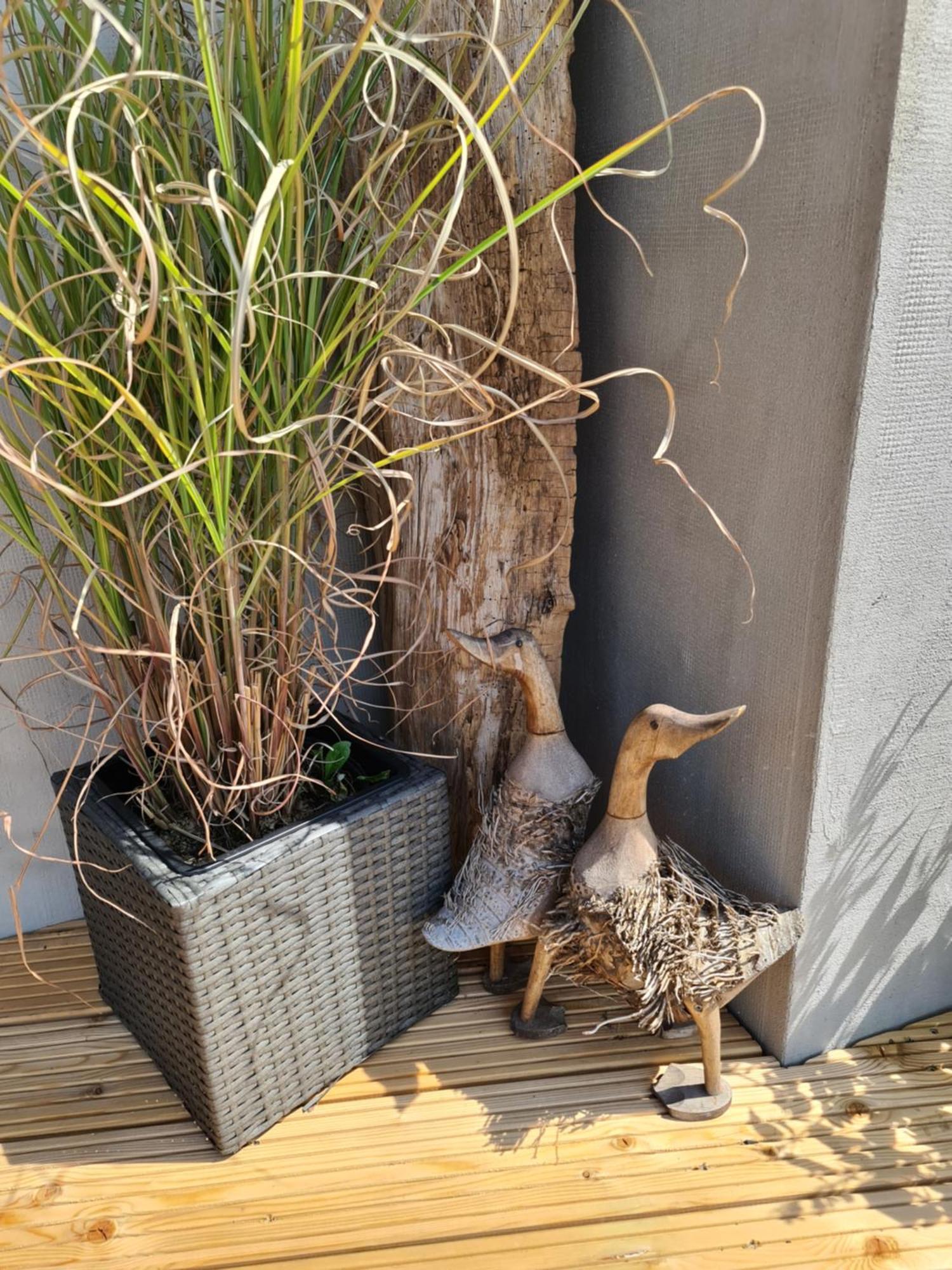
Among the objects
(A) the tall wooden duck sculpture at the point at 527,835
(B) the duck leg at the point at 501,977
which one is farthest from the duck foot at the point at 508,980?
(A) the tall wooden duck sculpture at the point at 527,835

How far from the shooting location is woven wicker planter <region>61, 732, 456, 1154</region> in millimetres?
1089

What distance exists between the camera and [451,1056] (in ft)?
4.25

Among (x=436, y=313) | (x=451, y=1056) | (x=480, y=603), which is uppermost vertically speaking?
(x=436, y=313)

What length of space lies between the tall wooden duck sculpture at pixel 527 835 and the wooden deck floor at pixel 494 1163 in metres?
0.15

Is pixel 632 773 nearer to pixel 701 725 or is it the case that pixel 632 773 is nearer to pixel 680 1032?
pixel 701 725

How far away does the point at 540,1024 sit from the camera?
4.32ft

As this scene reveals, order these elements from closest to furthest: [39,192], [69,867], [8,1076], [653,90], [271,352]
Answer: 1. [271,352]
2. [39,192]
3. [653,90]
4. [8,1076]
5. [69,867]

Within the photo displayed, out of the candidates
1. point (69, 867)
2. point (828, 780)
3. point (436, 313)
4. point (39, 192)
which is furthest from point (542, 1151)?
point (39, 192)

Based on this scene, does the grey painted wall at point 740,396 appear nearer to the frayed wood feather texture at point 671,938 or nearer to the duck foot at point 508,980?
the frayed wood feather texture at point 671,938

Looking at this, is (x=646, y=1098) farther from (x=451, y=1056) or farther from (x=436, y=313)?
(x=436, y=313)

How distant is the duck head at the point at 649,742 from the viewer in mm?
1071

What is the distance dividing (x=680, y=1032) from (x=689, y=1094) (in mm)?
99

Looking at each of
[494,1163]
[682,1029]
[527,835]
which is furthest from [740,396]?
[494,1163]

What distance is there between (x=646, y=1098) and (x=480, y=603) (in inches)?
24.0
